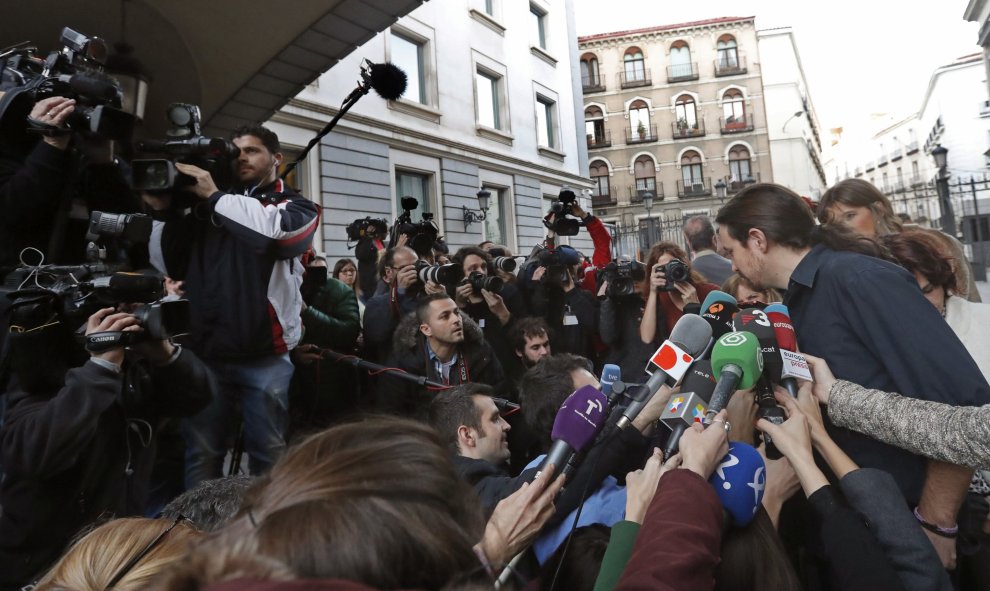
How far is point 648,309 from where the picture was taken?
12.4 feet

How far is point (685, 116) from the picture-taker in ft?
112

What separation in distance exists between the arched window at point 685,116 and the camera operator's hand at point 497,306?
3224 cm

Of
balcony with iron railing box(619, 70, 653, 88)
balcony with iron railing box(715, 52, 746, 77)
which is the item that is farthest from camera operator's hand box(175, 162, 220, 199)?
balcony with iron railing box(715, 52, 746, 77)

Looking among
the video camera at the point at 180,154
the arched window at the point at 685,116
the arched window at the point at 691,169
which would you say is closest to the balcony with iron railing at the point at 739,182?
the arched window at the point at 691,169

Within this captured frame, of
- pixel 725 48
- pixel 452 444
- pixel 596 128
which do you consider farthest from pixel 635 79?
pixel 452 444

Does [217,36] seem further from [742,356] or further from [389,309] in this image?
[742,356]

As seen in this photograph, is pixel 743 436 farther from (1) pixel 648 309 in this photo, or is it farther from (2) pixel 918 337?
(1) pixel 648 309

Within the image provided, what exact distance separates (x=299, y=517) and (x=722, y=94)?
3744cm

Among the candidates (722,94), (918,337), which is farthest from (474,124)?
(722,94)

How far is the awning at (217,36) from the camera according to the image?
221 inches

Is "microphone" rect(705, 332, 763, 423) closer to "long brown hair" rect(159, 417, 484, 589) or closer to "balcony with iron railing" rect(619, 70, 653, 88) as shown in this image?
"long brown hair" rect(159, 417, 484, 589)

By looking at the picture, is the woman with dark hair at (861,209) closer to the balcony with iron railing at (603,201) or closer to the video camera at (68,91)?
the video camera at (68,91)

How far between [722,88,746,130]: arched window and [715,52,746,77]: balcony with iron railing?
0.98m

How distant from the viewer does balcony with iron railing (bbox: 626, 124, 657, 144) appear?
33938 millimetres
